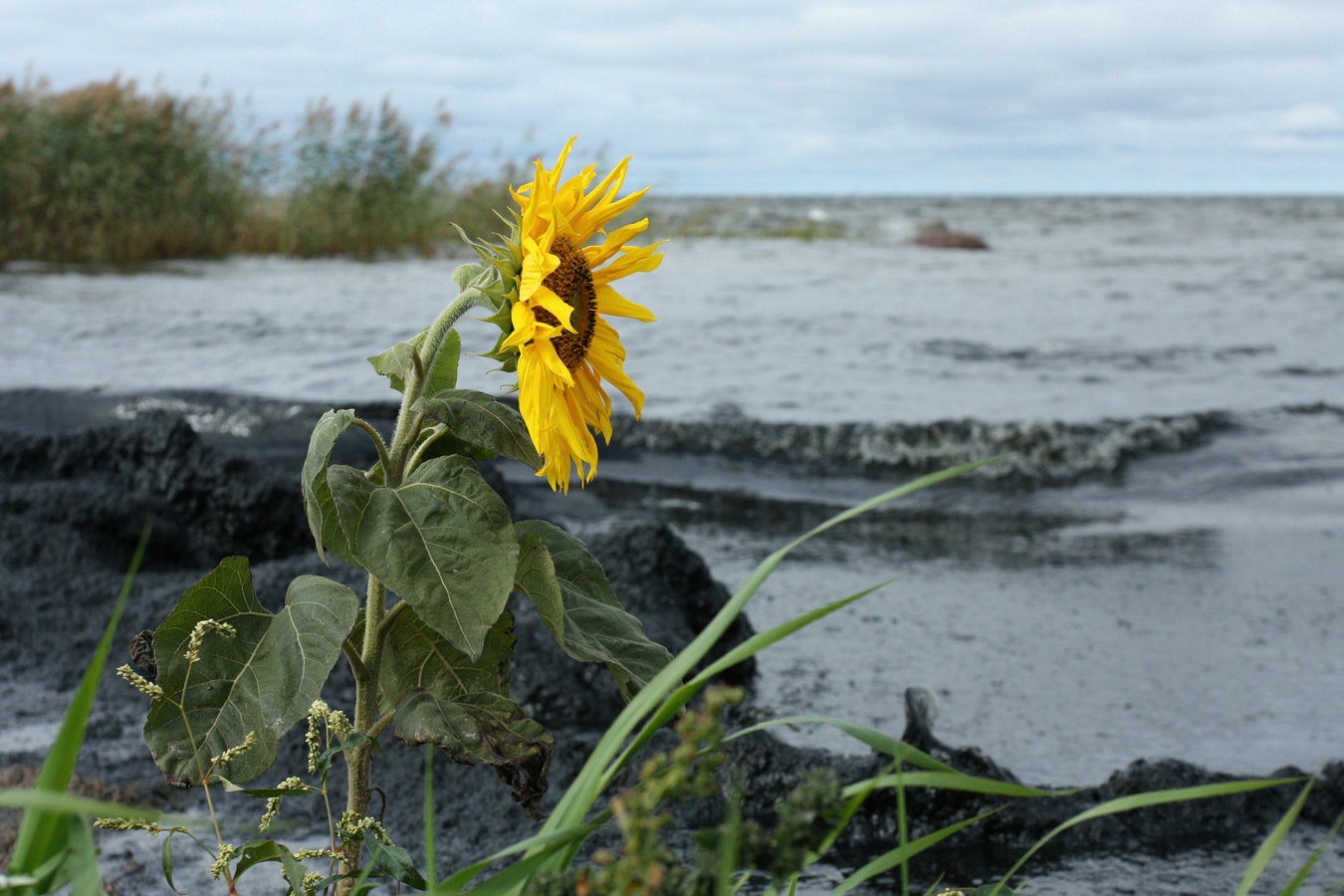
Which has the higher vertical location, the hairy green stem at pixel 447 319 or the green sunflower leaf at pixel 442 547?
the hairy green stem at pixel 447 319

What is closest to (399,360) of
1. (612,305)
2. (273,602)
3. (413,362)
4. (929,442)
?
(413,362)

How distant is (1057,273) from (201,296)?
12.0 meters

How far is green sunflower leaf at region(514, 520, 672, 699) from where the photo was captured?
47.9 inches

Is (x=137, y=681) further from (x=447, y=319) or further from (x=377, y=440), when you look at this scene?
(x=447, y=319)

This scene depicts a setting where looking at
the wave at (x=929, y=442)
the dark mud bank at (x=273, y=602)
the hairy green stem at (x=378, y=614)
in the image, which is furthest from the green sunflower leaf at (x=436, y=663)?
the wave at (x=929, y=442)

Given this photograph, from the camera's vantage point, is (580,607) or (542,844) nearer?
(542,844)

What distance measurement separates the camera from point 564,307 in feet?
3.91

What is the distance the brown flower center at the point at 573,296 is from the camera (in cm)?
→ 128

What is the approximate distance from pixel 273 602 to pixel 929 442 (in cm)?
442

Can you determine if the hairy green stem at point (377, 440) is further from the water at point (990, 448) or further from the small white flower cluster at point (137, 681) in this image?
the small white flower cluster at point (137, 681)

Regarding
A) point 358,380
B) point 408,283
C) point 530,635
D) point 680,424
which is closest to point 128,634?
point 530,635

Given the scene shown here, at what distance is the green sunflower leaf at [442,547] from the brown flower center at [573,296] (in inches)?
7.5

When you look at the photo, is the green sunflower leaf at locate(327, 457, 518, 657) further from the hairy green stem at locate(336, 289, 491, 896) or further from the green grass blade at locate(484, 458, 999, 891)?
the green grass blade at locate(484, 458, 999, 891)

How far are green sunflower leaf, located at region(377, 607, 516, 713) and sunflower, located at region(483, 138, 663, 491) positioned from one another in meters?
0.22
